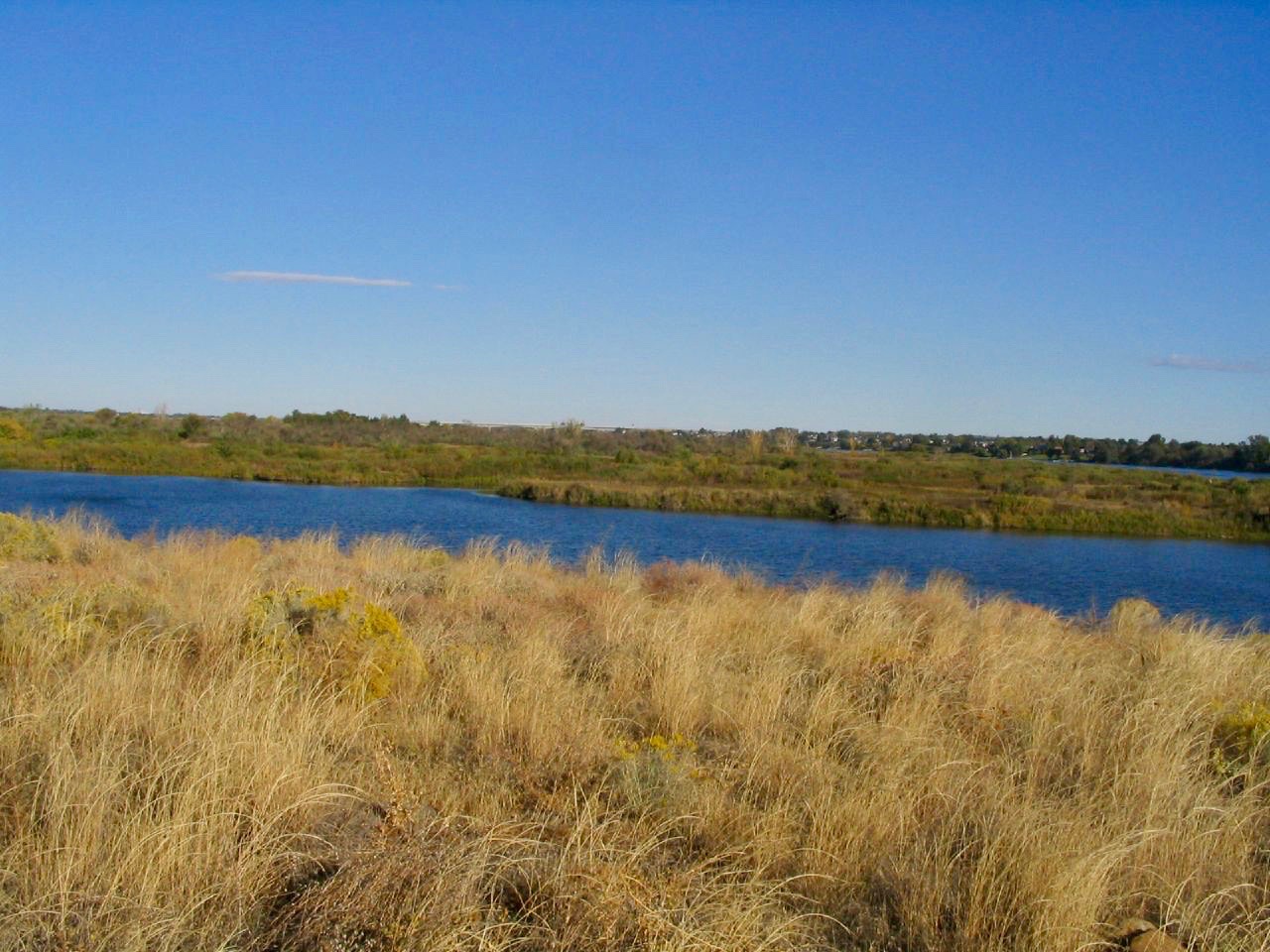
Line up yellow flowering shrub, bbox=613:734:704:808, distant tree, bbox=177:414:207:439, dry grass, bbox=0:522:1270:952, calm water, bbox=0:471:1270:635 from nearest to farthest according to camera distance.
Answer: dry grass, bbox=0:522:1270:952
yellow flowering shrub, bbox=613:734:704:808
calm water, bbox=0:471:1270:635
distant tree, bbox=177:414:207:439

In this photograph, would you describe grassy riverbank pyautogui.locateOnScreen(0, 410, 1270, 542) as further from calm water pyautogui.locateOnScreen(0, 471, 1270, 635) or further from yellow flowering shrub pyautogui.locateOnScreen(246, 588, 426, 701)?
yellow flowering shrub pyautogui.locateOnScreen(246, 588, 426, 701)

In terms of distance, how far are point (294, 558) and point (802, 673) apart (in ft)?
24.0

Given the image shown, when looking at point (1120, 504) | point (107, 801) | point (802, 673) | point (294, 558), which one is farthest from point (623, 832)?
point (1120, 504)

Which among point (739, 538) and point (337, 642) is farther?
point (739, 538)

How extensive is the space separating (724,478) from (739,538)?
23.5 meters

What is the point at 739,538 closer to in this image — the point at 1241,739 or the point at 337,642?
the point at 1241,739

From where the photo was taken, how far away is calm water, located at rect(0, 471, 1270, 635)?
24938mm

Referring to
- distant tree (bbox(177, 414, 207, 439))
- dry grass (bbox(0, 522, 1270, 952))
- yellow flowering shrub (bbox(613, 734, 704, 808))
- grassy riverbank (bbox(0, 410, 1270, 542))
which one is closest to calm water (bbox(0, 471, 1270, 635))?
grassy riverbank (bbox(0, 410, 1270, 542))

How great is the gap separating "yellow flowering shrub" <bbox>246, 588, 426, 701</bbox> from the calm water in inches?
504

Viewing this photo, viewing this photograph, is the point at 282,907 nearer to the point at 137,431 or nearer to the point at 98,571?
the point at 98,571

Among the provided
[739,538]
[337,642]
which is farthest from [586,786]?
[739,538]

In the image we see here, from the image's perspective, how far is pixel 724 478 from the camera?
187 feet

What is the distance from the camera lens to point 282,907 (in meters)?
3.23

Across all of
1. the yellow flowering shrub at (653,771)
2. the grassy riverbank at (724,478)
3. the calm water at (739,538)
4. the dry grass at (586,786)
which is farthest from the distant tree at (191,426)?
the yellow flowering shrub at (653,771)
